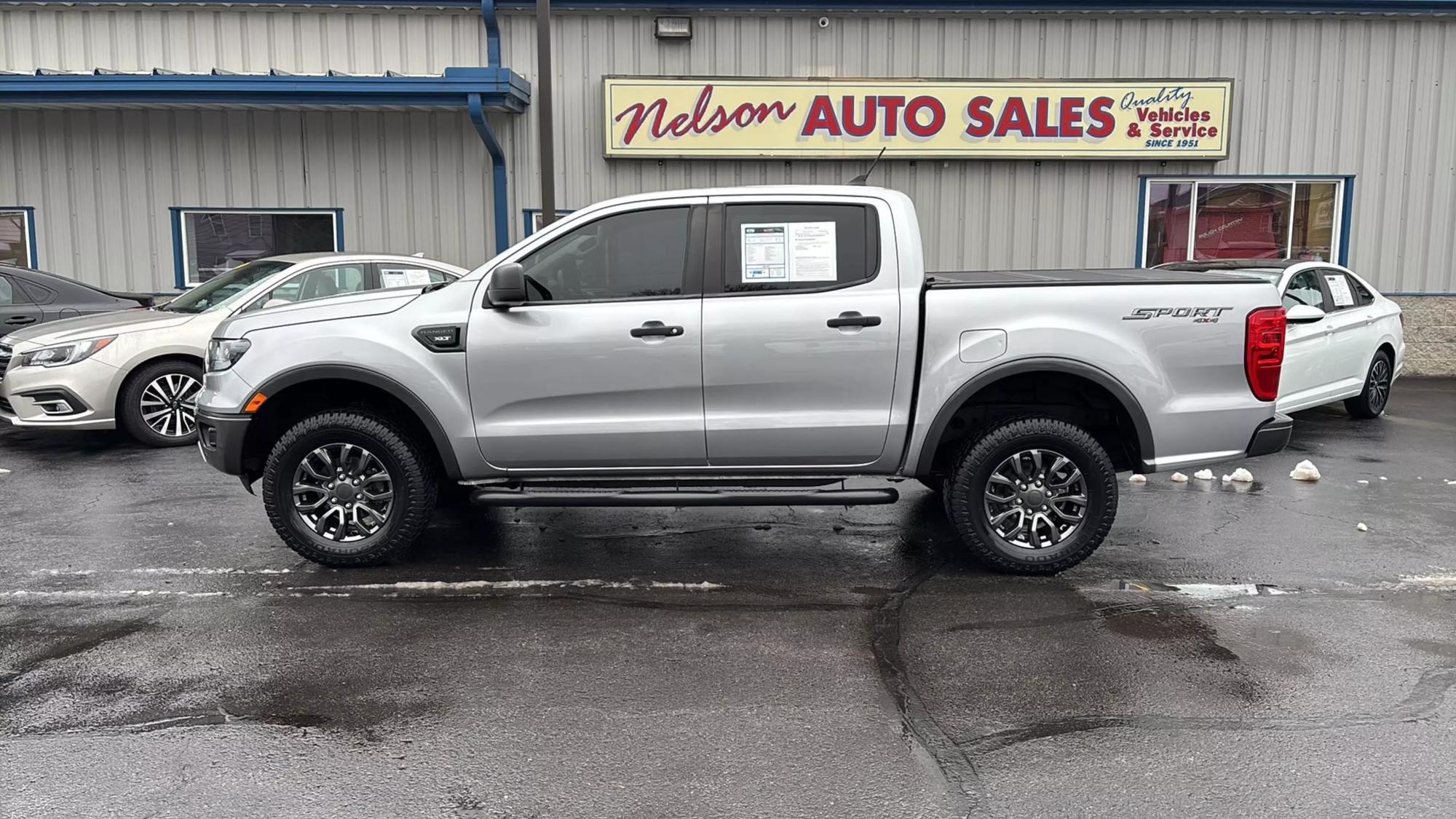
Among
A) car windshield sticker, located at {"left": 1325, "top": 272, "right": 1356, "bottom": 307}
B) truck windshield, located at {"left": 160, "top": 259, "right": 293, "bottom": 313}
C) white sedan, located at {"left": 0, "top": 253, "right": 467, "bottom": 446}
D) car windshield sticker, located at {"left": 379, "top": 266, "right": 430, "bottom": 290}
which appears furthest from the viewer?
car windshield sticker, located at {"left": 1325, "top": 272, "right": 1356, "bottom": 307}

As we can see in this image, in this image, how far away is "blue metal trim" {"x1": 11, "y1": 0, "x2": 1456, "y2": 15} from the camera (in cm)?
1304

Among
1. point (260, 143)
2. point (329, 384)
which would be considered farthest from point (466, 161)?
point (329, 384)

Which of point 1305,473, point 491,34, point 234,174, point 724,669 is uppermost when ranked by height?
point 491,34

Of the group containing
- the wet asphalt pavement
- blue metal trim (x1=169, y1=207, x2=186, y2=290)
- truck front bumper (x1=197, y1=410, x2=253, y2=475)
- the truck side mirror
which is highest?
blue metal trim (x1=169, y1=207, x2=186, y2=290)

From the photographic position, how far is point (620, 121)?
1312 centimetres

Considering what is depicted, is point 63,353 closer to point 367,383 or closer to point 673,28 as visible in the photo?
point 367,383

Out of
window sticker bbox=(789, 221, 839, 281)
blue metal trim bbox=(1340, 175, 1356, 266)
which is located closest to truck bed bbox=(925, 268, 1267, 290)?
window sticker bbox=(789, 221, 839, 281)

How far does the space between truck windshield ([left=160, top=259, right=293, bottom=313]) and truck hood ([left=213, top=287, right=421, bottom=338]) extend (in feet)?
12.9

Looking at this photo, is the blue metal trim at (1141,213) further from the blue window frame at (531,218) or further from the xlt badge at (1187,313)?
the xlt badge at (1187,313)

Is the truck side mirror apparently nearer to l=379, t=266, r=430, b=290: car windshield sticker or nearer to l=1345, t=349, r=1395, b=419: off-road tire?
l=379, t=266, r=430, b=290: car windshield sticker

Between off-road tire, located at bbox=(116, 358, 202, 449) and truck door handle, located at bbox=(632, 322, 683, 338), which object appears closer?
truck door handle, located at bbox=(632, 322, 683, 338)

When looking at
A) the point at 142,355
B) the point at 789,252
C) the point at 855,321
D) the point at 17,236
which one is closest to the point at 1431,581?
the point at 855,321

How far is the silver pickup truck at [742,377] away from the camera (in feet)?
17.3

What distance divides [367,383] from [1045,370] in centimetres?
338
